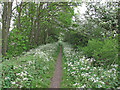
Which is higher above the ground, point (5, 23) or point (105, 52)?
point (5, 23)

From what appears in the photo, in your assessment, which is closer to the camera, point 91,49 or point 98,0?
point 98,0

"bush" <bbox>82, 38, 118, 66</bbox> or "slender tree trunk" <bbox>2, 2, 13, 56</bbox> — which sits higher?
"slender tree trunk" <bbox>2, 2, 13, 56</bbox>

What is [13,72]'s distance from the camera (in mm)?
5078

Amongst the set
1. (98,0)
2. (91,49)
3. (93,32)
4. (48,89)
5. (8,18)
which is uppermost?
(98,0)

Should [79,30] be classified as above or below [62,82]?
above

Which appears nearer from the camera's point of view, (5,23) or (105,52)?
(5,23)

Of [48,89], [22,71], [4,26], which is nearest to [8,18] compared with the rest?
[4,26]

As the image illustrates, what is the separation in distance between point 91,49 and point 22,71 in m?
5.67

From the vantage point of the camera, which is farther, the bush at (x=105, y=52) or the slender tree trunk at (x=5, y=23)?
the bush at (x=105, y=52)

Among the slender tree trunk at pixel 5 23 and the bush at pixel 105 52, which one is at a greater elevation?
the slender tree trunk at pixel 5 23

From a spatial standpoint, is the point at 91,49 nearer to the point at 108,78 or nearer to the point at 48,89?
the point at 108,78

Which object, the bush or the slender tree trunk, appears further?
the bush

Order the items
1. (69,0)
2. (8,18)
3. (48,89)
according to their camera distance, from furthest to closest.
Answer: (69,0)
(8,18)
(48,89)

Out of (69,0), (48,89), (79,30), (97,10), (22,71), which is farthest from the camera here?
(79,30)
